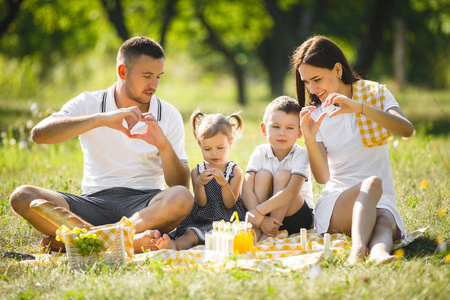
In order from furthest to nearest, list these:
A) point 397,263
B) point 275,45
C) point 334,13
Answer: point 275,45 → point 334,13 → point 397,263

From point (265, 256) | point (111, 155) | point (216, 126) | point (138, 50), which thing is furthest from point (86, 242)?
point (138, 50)

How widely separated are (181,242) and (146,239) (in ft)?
0.98

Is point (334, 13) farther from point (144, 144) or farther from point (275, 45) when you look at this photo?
Answer: point (144, 144)

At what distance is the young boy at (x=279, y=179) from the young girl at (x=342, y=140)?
0.16 m

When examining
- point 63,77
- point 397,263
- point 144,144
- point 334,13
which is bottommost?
point 397,263

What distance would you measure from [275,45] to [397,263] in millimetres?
18319

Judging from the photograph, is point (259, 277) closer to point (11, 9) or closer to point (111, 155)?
point (111, 155)

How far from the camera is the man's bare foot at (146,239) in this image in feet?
11.5

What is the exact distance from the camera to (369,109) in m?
3.31

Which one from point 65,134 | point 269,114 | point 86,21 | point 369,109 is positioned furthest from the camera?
point 86,21

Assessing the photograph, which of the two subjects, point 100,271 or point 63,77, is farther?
point 63,77

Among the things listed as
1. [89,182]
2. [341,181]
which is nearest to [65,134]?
[89,182]

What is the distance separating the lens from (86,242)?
3068mm

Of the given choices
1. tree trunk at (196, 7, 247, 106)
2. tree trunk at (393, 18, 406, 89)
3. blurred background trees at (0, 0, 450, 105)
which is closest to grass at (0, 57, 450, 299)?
blurred background trees at (0, 0, 450, 105)
